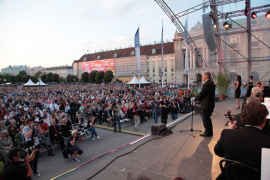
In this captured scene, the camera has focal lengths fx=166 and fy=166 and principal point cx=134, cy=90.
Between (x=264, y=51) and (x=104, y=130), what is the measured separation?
13.2 m

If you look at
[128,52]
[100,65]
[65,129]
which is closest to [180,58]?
[128,52]

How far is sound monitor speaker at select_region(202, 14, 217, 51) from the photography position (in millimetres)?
13780

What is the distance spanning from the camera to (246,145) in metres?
1.63

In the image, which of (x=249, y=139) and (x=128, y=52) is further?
(x=128, y=52)

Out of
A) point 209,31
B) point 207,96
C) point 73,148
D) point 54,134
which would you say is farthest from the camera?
point 209,31

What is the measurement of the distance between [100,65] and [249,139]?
83.9 m

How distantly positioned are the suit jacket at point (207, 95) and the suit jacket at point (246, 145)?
9.22ft

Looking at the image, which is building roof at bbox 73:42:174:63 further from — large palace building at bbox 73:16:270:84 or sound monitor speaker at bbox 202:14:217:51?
sound monitor speaker at bbox 202:14:217:51

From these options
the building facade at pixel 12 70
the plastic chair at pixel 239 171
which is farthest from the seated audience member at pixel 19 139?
the building facade at pixel 12 70

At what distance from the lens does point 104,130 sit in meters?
9.99

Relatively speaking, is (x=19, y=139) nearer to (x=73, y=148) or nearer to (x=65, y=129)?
(x=73, y=148)

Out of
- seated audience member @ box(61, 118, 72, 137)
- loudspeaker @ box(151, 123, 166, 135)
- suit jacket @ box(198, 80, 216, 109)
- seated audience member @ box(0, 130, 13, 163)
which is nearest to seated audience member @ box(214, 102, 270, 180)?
suit jacket @ box(198, 80, 216, 109)

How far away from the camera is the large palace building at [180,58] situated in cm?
1285

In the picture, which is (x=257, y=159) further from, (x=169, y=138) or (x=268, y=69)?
(x=268, y=69)
